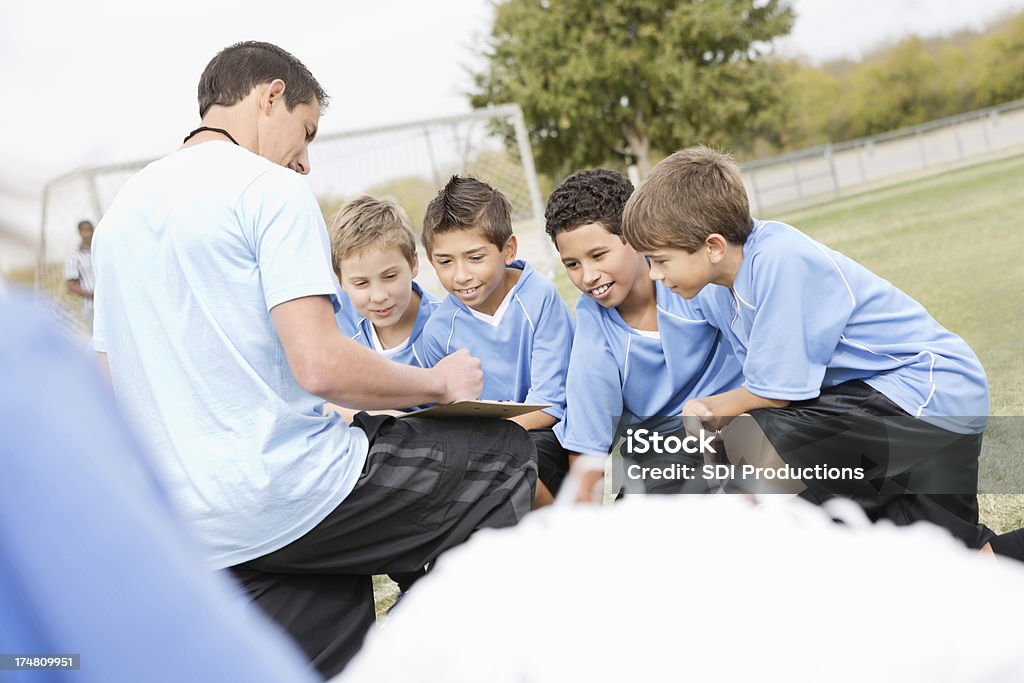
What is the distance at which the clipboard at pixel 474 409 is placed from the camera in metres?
2.48

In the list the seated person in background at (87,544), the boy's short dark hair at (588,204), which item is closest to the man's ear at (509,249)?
the boy's short dark hair at (588,204)

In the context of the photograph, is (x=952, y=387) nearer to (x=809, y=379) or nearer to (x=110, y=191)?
(x=809, y=379)

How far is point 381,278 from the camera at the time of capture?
11.5ft

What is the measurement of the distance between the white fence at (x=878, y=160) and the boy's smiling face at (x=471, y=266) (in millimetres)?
24795

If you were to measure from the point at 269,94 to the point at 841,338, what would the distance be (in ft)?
5.32

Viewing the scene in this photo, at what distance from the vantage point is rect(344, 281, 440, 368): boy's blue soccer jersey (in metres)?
3.59

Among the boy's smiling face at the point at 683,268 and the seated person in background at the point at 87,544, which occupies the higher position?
the seated person in background at the point at 87,544

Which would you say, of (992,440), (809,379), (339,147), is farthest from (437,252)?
(339,147)

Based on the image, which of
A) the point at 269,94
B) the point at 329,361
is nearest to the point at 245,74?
the point at 269,94

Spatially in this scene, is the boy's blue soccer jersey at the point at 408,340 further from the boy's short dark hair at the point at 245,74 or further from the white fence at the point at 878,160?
the white fence at the point at 878,160

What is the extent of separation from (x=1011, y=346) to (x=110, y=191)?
1101cm

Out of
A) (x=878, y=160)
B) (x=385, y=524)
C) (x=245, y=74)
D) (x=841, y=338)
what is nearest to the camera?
(x=385, y=524)

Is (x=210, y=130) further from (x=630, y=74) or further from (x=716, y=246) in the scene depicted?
(x=630, y=74)

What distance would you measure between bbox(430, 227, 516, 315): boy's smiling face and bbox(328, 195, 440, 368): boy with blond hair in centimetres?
18
